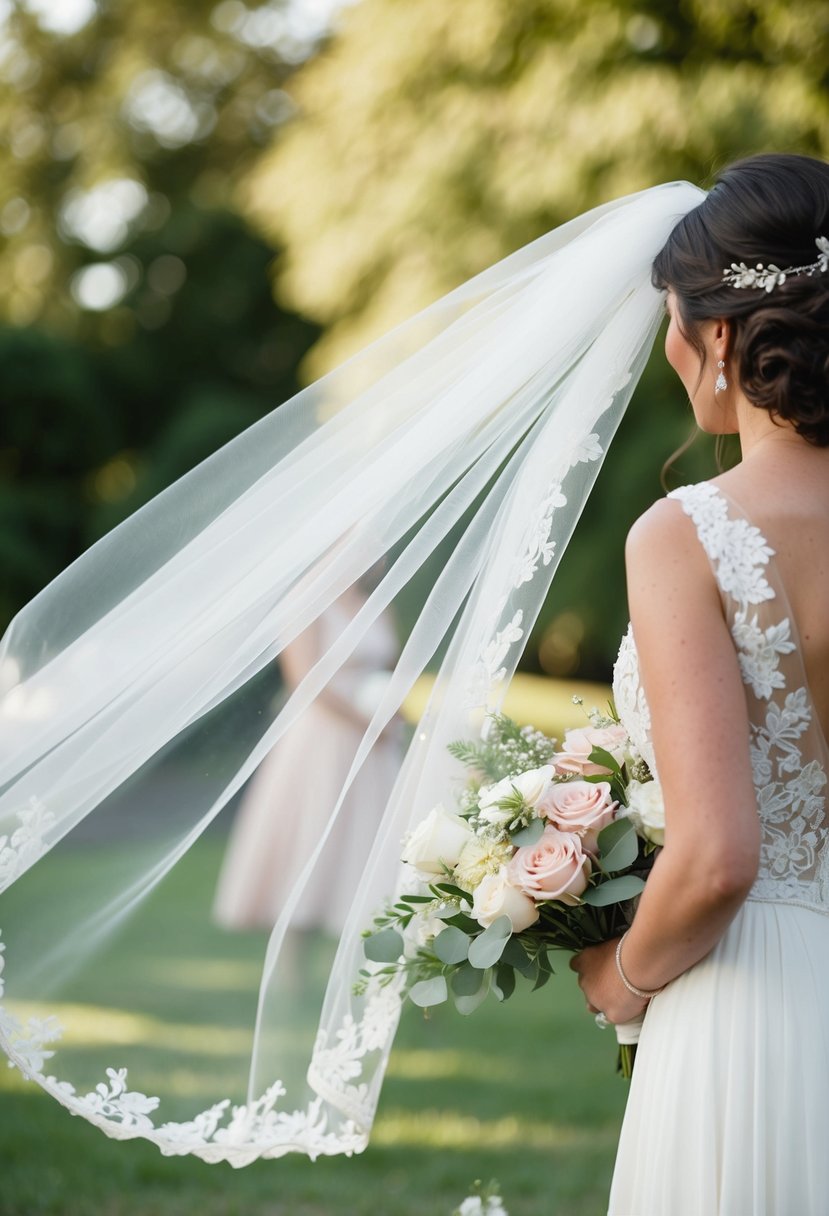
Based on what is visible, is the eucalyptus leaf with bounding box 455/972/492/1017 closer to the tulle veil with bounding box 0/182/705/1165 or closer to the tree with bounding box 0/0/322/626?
the tulle veil with bounding box 0/182/705/1165

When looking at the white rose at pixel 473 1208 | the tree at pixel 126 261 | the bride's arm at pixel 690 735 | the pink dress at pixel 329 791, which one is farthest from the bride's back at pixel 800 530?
the tree at pixel 126 261

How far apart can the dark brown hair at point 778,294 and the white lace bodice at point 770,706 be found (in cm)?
20

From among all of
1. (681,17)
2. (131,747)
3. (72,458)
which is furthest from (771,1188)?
(72,458)

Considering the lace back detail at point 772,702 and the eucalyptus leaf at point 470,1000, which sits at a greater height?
the lace back detail at point 772,702

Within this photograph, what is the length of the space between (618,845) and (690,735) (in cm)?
38

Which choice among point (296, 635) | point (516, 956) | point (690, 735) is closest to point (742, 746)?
point (690, 735)

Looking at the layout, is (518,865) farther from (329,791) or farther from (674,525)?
(329,791)

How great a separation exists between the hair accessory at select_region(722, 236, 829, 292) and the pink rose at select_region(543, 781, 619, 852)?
837mm

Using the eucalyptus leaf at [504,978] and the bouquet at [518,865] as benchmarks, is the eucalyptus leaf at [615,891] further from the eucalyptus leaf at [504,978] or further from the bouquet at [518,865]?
the eucalyptus leaf at [504,978]

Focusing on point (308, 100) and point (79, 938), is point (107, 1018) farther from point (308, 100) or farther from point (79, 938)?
point (308, 100)

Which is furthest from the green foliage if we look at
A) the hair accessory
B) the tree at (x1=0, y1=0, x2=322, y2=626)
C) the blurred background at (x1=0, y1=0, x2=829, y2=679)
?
the tree at (x1=0, y1=0, x2=322, y2=626)

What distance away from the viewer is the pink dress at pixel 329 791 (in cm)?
256

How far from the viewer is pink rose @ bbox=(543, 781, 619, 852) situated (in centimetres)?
211

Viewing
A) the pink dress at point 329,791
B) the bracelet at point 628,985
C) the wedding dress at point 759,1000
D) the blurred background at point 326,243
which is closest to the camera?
the wedding dress at point 759,1000
